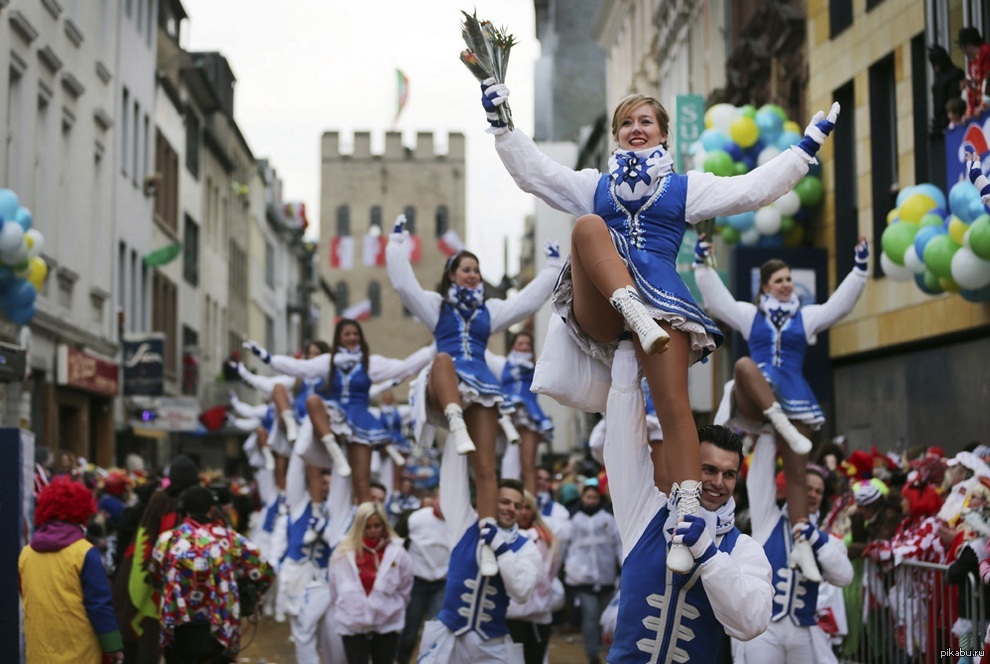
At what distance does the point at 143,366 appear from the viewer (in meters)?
32.2

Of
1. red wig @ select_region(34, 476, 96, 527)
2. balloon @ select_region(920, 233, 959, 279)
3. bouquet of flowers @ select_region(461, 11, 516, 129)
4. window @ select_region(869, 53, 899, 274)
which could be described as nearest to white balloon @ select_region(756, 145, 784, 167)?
window @ select_region(869, 53, 899, 274)

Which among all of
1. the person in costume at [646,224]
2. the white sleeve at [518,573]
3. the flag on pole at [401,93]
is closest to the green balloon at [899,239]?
the white sleeve at [518,573]

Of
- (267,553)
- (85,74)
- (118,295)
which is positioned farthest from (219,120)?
(267,553)

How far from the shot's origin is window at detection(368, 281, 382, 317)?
105 metres

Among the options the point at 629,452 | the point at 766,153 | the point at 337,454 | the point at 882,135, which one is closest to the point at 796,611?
the point at 629,452

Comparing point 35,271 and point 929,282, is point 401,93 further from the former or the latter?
point 929,282

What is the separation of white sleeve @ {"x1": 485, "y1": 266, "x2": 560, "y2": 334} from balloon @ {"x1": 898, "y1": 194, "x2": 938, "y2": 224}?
5.24m

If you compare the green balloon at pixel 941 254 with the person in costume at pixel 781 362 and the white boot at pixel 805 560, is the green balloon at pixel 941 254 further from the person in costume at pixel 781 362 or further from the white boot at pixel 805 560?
the white boot at pixel 805 560

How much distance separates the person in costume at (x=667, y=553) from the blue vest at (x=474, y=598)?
3657mm

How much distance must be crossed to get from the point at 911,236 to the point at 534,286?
18.0 ft

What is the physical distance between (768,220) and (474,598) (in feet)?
39.3

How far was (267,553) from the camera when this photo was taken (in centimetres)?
2039

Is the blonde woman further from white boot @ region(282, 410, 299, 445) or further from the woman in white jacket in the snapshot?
white boot @ region(282, 410, 299, 445)

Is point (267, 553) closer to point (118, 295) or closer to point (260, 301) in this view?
point (118, 295)
